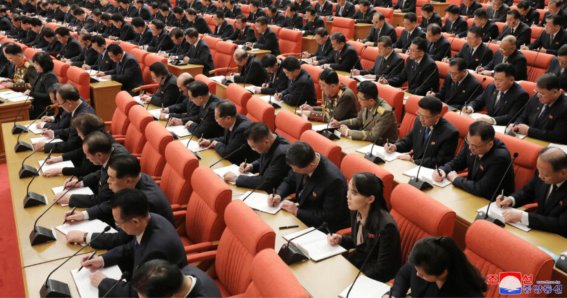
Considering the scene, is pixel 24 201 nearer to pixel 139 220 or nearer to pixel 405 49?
pixel 139 220

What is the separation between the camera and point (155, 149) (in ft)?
12.3

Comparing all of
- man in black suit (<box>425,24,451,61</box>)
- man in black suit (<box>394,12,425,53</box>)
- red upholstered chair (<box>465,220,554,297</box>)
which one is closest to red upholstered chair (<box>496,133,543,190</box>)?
red upholstered chair (<box>465,220,554,297</box>)

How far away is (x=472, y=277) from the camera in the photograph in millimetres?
1930

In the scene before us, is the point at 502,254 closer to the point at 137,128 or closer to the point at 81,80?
the point at 137,128

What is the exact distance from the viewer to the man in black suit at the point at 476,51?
240 inches

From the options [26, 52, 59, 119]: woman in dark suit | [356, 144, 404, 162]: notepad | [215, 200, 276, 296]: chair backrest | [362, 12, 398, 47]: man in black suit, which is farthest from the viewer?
[362, 12, 398, 47]: man in black suit

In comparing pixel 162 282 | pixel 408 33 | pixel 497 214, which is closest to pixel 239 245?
pixel 162 282

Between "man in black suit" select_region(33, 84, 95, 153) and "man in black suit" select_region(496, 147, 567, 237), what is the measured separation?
322cm

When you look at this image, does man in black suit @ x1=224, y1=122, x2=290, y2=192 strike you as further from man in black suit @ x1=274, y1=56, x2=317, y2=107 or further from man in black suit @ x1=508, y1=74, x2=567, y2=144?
man in black suit @ x1=508, y1=74, x2=567, y2=144

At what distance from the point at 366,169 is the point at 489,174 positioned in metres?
0.84

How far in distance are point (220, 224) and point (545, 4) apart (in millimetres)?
9429

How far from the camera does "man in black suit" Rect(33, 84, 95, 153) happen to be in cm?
394

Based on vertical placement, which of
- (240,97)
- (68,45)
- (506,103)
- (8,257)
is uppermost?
(506,103)

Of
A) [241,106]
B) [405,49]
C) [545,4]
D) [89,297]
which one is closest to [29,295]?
[89,297]
